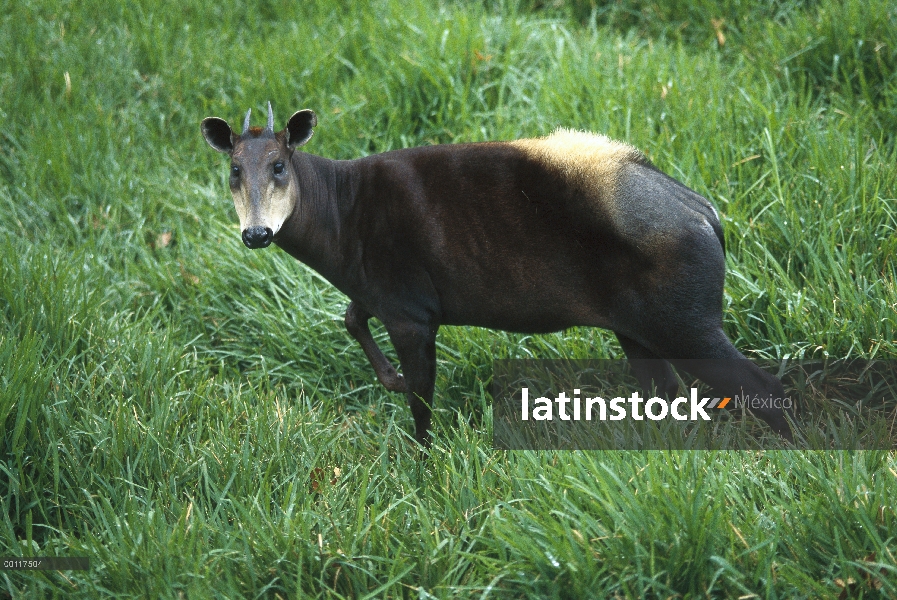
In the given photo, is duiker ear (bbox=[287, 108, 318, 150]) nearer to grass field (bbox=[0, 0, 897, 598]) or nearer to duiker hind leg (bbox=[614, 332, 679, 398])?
grass field (bbox=[0, 0, 897, 598])

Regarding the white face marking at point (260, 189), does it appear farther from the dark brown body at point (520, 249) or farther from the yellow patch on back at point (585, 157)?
the yellow patch on back at point (585, 157)

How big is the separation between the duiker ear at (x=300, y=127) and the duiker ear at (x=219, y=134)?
0.27 meters

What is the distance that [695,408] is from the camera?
433cm

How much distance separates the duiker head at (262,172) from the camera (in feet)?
12.4

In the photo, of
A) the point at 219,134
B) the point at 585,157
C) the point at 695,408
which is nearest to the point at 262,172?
the point at 219,134

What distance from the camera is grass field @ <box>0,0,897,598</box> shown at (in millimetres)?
3162

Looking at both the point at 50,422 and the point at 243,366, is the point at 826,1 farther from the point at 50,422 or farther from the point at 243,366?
the point at 50,422

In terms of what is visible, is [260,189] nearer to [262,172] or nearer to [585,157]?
[262,172]

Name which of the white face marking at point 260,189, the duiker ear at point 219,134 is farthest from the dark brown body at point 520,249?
the duiker ear at point 219,134

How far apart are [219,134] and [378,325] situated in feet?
5.58

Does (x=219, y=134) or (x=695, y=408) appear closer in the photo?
(x=219, y=134)

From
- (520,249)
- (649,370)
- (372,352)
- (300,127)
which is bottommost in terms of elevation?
(649,370)

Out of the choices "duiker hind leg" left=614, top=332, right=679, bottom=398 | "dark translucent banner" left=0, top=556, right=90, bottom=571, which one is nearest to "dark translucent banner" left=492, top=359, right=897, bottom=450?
"duiker hind leg" left=614, top=332, right=679, bottom=398

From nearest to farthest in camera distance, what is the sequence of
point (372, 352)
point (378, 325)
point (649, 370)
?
point (649, 370) < point (372, 352) < point (378, 325)
